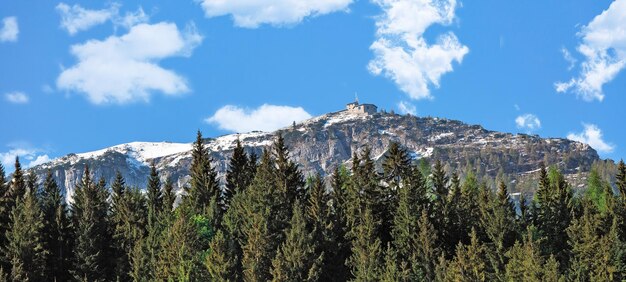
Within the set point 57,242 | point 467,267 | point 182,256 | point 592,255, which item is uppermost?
point 57,242

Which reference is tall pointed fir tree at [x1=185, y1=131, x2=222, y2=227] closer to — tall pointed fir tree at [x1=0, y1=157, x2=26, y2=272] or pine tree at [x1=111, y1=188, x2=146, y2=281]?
pine tree at [x1=111, y1=188, x2=146, y2=281]

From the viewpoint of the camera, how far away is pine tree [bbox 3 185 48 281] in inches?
3595

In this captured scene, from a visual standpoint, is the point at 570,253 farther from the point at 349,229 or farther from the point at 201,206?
the point at 201,206

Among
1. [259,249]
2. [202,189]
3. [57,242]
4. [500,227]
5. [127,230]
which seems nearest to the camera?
[259,249]

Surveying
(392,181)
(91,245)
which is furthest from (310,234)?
(91,245)

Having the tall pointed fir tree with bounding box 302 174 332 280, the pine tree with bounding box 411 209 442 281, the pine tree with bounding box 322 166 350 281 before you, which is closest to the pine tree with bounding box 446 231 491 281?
the pine tree with bounding box 411 209 442 281

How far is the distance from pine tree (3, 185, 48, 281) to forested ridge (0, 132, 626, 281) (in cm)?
16

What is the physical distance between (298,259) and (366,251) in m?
8.36

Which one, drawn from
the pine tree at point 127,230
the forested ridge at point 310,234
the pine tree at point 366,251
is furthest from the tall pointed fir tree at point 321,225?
the pine tree at point 127,230

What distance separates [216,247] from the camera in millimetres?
83188

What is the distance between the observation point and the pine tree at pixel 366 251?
8625 centimetres

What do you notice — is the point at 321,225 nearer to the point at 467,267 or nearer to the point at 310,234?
the point at 310,234

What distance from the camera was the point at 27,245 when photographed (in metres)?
91.8

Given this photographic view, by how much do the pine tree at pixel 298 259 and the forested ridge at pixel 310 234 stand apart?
17cm
